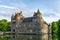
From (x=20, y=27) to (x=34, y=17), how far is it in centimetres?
779

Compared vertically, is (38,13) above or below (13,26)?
above

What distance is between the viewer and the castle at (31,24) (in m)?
72.8

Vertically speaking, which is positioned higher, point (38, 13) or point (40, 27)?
point (38, 13)

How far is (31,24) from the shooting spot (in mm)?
73500

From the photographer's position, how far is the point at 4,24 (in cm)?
8281

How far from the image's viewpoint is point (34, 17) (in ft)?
240

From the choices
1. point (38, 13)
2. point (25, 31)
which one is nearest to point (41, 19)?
point (38, 13)

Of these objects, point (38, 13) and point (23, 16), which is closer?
point (38, 13)

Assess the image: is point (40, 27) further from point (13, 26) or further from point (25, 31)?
point (13, 26)

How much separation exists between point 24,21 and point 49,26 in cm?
1065

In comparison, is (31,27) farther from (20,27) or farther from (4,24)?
(4,24)

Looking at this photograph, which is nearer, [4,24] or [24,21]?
[24,21]

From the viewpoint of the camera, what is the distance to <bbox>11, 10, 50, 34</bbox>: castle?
72.8 metres

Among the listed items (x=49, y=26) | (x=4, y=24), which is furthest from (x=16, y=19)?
(x=49, y=26)
